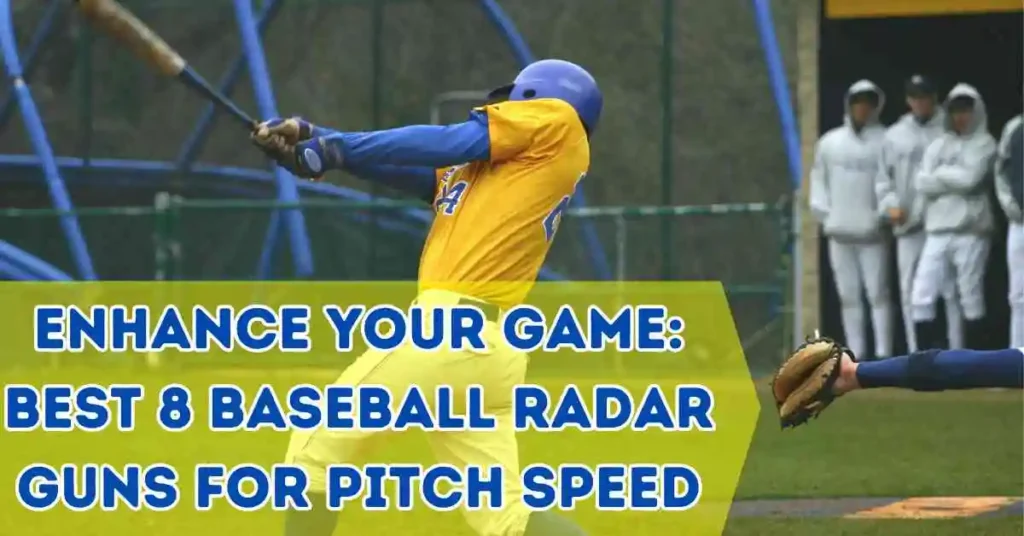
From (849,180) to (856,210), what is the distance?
0.27 m

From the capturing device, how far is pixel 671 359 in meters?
15.2

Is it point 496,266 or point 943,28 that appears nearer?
point 496,266

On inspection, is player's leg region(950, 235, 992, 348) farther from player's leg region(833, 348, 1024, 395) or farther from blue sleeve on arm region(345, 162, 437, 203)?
blue sleeve on arm region(345, 162, 437, 203)

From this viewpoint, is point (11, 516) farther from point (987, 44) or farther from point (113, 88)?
point (113, 88)

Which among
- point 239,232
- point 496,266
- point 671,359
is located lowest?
point 671,359

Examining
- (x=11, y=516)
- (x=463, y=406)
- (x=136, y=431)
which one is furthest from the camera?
(x=136, y=431)

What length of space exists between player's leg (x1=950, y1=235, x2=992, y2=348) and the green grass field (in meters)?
1.06

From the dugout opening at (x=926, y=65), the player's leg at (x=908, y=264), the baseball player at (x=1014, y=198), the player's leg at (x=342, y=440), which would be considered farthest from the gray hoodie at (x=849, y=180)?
the player's leg at (x=342, y=440)

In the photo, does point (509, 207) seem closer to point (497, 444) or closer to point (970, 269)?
point (497, 444)

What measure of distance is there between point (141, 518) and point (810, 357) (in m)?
3.54

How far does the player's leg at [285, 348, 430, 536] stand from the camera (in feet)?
17.6

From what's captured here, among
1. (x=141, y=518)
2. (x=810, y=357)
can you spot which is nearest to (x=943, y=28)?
(x=141, y=518)

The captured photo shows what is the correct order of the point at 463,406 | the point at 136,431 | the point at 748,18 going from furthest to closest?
the point at 748,18, the point at 136,431, the point at 463,406

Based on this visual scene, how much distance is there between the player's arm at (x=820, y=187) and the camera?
1545cm
